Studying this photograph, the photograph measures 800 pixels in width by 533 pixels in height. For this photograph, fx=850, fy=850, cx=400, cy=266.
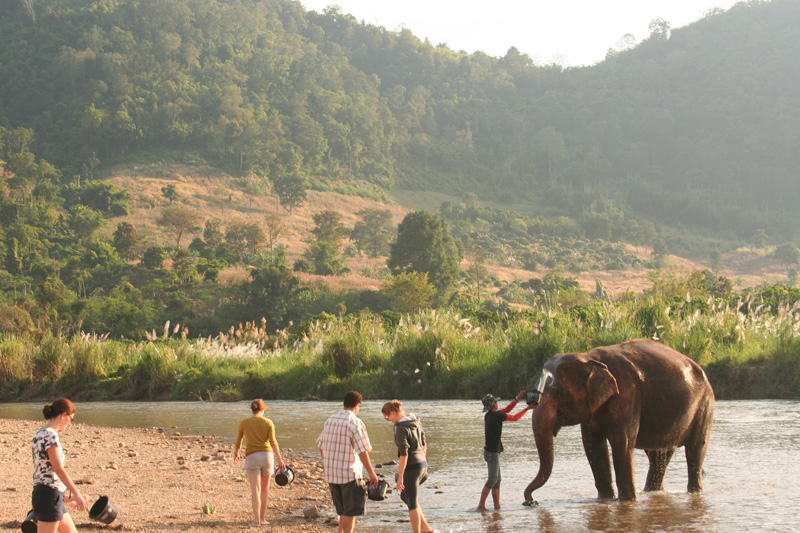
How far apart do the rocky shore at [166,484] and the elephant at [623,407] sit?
82.3 inches

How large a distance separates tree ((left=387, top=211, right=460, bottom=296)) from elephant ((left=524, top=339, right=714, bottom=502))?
5957cm

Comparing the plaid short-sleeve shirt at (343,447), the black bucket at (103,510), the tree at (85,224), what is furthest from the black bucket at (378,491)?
the tree at (85,224)

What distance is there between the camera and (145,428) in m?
14.5

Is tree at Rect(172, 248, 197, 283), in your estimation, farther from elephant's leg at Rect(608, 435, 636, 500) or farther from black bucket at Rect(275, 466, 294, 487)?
elephant's leg at Rect(608, 435, 636, 500)

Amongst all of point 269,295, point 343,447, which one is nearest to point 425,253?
point 269,295

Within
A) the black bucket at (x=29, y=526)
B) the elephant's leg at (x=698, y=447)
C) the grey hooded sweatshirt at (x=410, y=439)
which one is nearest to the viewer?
the black bucket at (x=29, y=526)

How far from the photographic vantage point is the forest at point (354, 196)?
21.5 m

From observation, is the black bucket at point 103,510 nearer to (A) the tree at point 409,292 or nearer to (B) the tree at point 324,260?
(A) the tree at point 409,292

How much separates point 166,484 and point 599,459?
4441 mm

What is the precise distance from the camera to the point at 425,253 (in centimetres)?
6831

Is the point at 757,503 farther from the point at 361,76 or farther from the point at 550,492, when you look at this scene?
the point at 361,76

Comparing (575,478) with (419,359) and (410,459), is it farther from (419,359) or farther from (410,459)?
(419,359)

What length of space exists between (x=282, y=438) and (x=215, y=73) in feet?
489

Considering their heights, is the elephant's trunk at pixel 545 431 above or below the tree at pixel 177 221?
below
